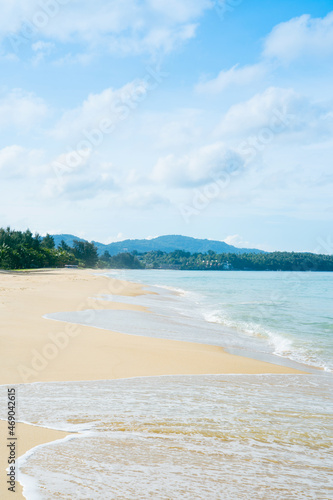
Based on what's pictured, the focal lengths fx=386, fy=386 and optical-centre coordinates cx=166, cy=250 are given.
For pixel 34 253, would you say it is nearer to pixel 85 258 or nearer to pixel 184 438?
pixel 85 258

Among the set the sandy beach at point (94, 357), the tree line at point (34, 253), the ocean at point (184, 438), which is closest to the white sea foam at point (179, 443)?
the ocean at point (184, 438)

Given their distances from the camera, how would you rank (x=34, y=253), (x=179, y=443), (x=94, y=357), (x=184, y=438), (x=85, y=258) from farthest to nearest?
(x=85, y=258)
(x=34, y=253)
(x=94, y=357)
(x=184, y=438)
(x=179, y=443)

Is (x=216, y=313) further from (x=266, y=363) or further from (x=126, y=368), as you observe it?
(x=126, y=368)

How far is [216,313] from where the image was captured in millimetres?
18359

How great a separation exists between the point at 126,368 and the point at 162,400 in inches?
74.2

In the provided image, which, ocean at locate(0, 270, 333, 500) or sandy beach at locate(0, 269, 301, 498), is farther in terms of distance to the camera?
sandy beach at locate(0, 269, 301, 498)

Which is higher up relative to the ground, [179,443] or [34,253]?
[34,253]

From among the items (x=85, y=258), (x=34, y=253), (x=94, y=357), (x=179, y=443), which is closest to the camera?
(x=179, y=443)

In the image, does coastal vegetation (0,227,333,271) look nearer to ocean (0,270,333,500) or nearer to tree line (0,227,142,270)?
tree line (0,227,142,270)

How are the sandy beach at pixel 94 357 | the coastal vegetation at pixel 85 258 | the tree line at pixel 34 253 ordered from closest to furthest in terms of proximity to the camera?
1. the sandy beach at pixel 94 357
2. the tree line at pixel 34 253
3. the coastal vegetation at pixel 85 258

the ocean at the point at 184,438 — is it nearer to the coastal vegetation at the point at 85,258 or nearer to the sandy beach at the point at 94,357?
the sandy beach at the point at 94,357

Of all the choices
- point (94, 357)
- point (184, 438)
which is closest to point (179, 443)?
point (184, 438)

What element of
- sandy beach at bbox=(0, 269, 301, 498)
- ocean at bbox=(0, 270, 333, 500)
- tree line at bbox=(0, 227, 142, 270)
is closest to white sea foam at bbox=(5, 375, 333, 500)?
ocean at bbox=(0, 270, 333, 500)

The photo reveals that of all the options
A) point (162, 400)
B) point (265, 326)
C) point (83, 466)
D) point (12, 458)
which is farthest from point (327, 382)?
point (265, 326)
